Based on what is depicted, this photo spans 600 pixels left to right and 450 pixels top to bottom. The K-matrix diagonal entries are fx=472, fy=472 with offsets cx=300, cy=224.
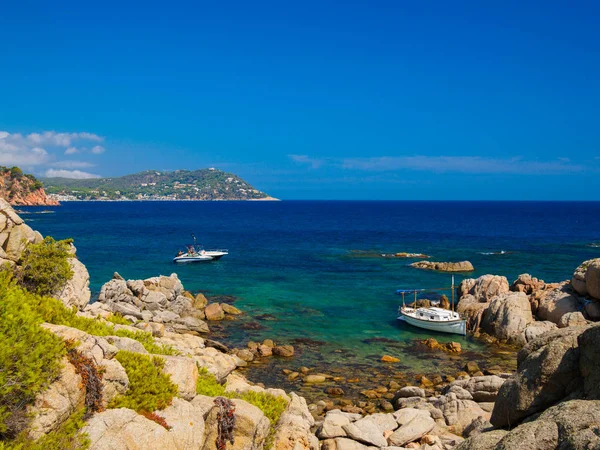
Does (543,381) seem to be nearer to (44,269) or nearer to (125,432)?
(125,432)

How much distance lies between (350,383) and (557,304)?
22010 mm

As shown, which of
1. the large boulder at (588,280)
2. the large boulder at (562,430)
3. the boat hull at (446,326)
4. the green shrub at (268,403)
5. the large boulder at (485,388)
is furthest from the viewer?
the boat hull at (446,326)

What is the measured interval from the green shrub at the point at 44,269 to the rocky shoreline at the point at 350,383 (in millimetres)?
990

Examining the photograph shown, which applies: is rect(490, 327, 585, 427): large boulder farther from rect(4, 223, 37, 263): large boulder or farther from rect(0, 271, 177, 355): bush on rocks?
rect(4, 223, 37, 263): large boulder

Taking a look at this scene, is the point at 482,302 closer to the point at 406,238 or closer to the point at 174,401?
the point at 174,401

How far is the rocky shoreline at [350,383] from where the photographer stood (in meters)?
11.4

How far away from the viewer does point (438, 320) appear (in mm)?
40031

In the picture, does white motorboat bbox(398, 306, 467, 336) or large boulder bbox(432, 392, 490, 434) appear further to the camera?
white motorboat bbox(398, 306, 467, 336)

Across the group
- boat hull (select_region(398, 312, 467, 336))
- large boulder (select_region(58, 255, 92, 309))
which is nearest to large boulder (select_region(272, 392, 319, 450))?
large boulder (select_region(58, 255, 92, 309))

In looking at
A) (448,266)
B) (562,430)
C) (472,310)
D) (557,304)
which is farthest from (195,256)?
(562,430)

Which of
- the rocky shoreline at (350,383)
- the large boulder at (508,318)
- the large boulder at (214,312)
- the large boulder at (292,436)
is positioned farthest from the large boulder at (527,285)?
the large boulder at (292,436)

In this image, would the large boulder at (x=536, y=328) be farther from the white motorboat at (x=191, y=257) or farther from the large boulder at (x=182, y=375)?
the white motorboat at (x=191, y=257)

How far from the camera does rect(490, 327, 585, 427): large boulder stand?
476 inches

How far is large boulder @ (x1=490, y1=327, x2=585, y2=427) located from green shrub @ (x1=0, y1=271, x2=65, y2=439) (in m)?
11.8
